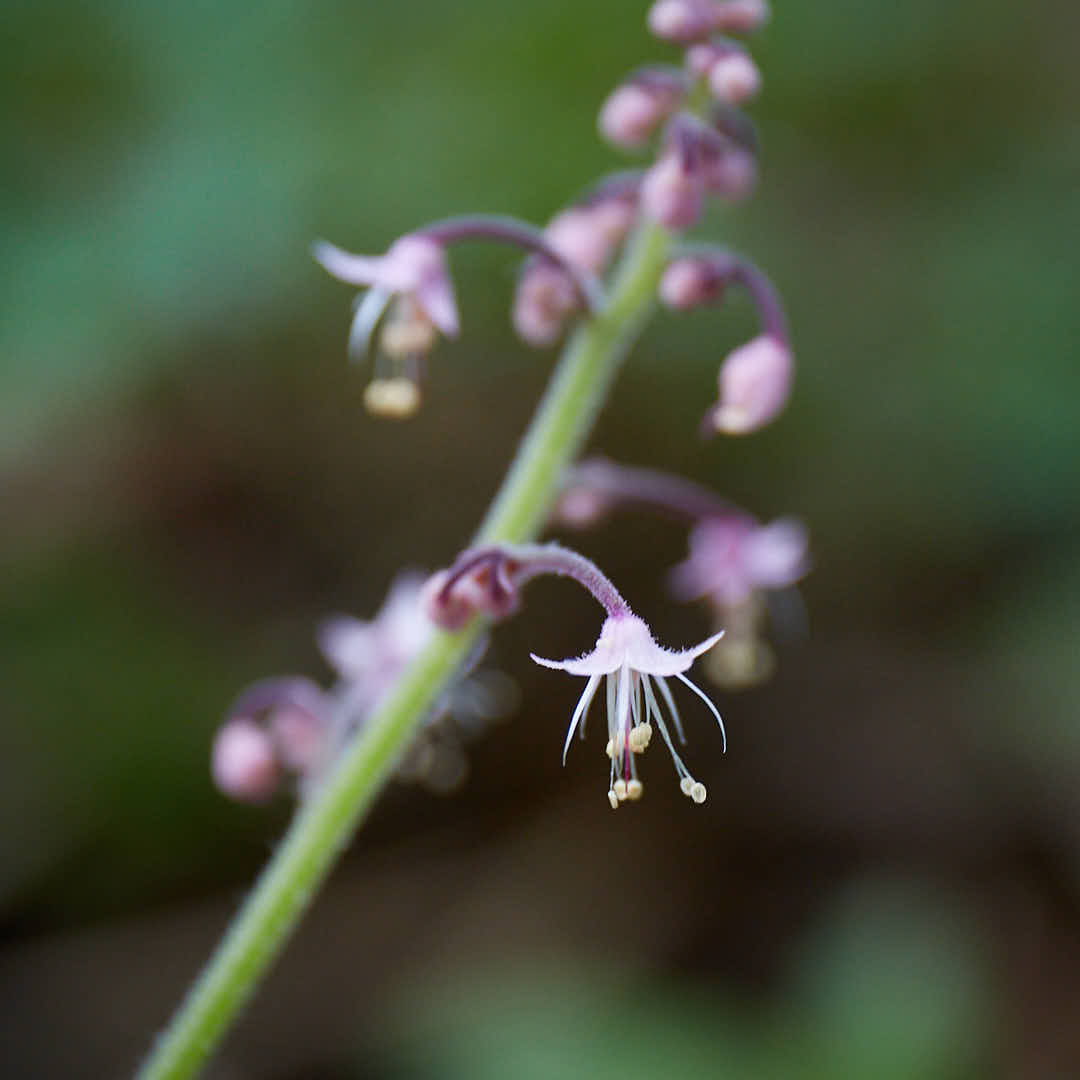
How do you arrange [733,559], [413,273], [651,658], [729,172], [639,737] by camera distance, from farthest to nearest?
[733,559] → [729,172] → [413,273] → [639,737] → [651,658]

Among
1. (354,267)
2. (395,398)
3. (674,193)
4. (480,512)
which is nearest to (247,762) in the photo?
(395,398)

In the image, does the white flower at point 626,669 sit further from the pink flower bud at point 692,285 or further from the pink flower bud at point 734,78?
the pink flower bud at point 734,78

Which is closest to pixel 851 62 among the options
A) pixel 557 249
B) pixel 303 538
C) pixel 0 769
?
pixel 303 538

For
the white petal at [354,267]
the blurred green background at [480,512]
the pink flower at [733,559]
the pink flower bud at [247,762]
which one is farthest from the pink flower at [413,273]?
the blurred green background at [480,512]

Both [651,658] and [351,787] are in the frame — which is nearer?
[651,658]

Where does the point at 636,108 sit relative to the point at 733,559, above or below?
above

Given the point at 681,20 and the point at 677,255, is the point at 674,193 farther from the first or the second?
the point at 681,20
